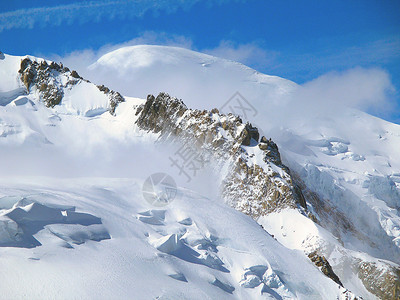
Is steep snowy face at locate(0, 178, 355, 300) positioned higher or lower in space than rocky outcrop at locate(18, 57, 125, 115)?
lower

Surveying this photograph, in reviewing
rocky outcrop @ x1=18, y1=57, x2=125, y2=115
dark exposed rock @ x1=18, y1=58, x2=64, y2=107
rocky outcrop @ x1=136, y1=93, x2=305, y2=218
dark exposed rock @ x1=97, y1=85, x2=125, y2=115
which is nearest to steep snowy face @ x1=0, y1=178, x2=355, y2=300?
rocky outcrop @ x1=136, y1=93, x2=305, y2=218

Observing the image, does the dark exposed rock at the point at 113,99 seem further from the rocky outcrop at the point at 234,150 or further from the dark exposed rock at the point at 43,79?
the dark exposed rock at the point at 43,79

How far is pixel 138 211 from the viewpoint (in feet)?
107

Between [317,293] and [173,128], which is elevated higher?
[173,128]

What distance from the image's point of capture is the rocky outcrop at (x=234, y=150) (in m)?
64.9

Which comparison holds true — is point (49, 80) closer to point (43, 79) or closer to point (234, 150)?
point (43, 79)

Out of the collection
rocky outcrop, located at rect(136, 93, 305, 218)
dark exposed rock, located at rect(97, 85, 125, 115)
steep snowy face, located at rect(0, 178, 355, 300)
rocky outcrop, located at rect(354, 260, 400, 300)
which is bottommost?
rocky outcrop, located at rect(354, 260, 400, 300)

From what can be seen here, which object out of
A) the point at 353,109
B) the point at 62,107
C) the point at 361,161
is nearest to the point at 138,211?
the point at 62,107

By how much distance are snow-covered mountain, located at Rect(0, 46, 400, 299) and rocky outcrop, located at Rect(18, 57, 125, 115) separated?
0.32 m

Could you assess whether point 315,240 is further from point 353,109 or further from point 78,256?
point 353,109

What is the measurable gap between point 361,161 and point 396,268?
6264 cm

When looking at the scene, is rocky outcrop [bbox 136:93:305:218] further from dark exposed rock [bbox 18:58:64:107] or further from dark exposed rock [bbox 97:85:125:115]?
dark exposed rock [bbox 18:58:64:107]

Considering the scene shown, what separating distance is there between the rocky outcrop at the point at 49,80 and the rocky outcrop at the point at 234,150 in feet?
47.9

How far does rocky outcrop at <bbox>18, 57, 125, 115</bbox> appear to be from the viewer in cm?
8600
